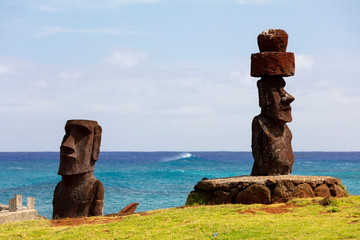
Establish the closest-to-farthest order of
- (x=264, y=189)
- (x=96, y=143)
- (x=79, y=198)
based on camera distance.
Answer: (x=264, y=189) < (x=79, y=198) < (x=96, y=143)

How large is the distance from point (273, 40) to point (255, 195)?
13.6 ft

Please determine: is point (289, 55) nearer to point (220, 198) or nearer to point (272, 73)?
point (272, 73)

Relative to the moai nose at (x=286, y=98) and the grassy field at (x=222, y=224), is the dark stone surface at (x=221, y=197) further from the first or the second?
the moai nose at (x=286, y=98)

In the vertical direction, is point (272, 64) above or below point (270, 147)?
above

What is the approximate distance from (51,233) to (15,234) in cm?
89

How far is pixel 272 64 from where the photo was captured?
13.8m

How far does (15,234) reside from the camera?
1180 cm

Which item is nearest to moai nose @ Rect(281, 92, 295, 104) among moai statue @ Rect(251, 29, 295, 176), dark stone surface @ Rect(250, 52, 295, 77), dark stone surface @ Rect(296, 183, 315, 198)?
moai statue @ Rect(251, 29, 295, 176)

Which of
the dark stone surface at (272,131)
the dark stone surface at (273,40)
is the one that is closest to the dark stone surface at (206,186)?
the dark stone surface at (272,131)

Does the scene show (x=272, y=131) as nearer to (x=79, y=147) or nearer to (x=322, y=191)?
(x=322, y=191)

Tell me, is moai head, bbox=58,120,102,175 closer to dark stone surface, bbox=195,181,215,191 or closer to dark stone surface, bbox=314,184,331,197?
dark stone surface, bbox=195,181,215,191

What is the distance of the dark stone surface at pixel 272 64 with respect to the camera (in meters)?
13.8

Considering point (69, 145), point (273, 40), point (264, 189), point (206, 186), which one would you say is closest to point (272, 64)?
point (273, 40)

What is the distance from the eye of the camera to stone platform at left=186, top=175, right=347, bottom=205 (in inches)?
501
